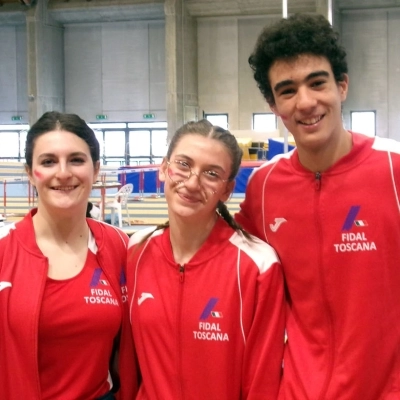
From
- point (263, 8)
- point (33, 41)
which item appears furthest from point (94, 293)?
point (33, 41)

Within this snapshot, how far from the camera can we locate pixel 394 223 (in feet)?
5.89

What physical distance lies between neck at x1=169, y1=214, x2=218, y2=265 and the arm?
296 mm

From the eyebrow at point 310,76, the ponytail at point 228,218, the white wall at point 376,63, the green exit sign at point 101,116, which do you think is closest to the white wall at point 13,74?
the green exit sign at point 101,116

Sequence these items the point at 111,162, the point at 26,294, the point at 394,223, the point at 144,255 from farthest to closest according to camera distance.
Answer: the point at 111,162 < the point at 144,255 < the point at 26,294 < the point at 394,223

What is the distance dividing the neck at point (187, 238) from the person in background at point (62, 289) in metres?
0.29

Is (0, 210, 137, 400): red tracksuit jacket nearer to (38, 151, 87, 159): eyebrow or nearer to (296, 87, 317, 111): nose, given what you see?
(38, 151, 87, 159): eyebrow

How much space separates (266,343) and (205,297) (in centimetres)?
27

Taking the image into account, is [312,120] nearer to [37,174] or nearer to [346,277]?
[346,277]

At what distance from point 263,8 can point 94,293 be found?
18829 mm

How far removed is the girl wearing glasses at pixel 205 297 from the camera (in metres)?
1.90

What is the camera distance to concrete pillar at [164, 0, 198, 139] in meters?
19.2

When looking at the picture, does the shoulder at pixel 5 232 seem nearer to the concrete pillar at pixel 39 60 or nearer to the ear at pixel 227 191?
the ear at pixel 227 191

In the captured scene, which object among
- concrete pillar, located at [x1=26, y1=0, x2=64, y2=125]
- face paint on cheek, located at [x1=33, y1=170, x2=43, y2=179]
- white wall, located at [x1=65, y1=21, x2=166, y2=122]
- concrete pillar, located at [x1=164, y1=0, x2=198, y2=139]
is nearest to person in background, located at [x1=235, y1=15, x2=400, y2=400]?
face paint on cheek, located at [x1=33, y1=170, x2=43, y2=179]

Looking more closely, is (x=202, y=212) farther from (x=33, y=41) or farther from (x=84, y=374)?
(x=33, y=41)
